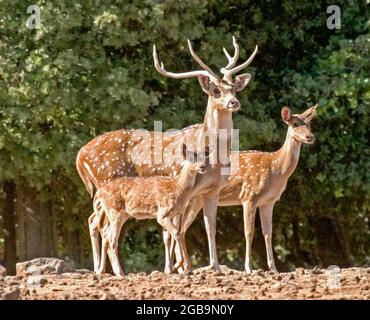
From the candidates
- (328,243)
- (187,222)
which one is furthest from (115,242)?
(328,243)

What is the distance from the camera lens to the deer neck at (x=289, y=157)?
1488cm

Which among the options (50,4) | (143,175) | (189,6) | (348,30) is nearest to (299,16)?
(348,30)

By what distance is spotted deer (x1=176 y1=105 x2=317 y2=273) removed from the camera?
48.6ft

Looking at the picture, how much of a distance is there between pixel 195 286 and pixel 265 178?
2.66m

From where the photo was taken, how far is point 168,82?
19500 millimetres

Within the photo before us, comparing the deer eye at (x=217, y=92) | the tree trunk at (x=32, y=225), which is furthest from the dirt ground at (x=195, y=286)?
the tree trunk at (x=32, y=225)

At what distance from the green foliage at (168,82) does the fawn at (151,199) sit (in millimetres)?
4375

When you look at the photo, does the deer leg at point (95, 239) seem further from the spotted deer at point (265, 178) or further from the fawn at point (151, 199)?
the spotted deer at point (265, 178)

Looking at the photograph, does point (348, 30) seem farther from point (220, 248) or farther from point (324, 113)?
point (220, 248)

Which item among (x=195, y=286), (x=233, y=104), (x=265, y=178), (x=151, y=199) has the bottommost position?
(x=195, y=286)

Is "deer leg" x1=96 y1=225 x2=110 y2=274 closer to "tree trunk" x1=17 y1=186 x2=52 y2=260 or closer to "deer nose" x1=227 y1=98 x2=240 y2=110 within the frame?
"deer nose" x1=227 y1=98 x2=240 y2=110

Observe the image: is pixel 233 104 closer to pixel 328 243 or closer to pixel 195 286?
pixel 195 286

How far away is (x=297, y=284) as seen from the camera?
41.1 feet

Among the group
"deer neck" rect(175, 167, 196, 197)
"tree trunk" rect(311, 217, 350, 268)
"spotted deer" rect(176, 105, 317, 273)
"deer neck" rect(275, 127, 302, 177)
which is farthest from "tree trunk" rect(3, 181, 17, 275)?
"deer neck" rect(175, 167, 196, 197)
